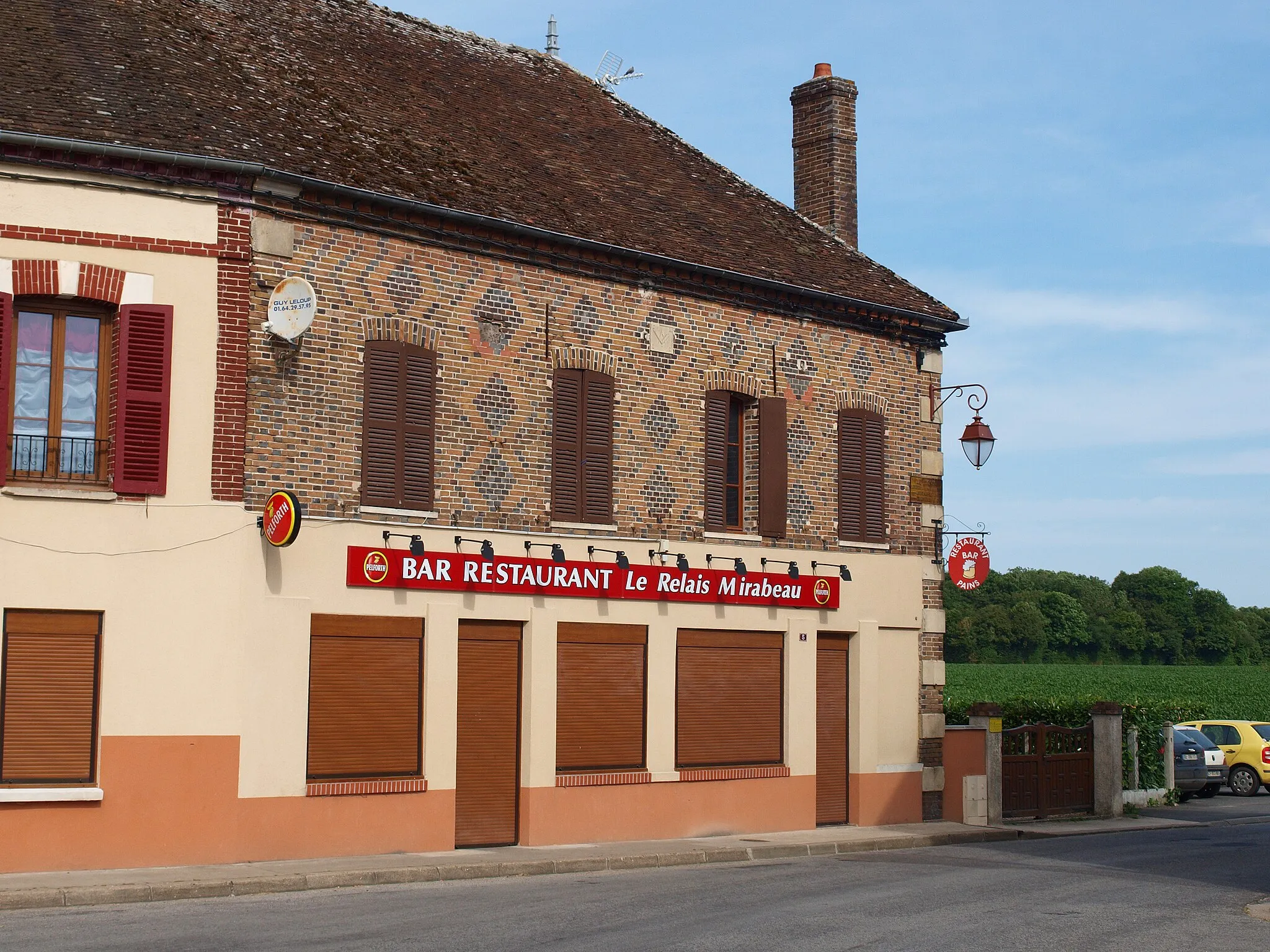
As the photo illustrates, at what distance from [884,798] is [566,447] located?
7.90 metres

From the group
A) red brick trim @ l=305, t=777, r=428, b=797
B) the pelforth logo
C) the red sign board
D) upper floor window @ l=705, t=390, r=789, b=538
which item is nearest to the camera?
red brick trim @ l=305, t=777, r=428, b=797

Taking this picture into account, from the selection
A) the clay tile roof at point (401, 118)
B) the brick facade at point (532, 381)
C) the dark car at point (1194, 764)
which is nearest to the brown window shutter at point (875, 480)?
the brick facade at point (532, 381)

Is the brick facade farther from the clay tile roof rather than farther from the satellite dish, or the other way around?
the clay tile roof

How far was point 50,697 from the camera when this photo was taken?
15.7 metres

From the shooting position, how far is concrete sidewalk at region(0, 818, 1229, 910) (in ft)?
46.3

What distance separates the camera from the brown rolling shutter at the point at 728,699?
2133 cm

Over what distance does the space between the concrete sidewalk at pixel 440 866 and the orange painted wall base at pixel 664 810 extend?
284 mm

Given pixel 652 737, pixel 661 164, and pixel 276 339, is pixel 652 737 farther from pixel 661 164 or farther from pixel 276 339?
pixel 661 164

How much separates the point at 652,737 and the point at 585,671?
147 cm

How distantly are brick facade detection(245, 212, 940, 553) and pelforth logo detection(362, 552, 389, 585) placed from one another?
0.63 meters

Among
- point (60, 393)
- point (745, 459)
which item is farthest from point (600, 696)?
point (60, 393)

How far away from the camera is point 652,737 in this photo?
68.1 feet

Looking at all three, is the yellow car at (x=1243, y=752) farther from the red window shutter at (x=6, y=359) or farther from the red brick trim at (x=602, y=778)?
the red window shutter at (x=6, y=359)

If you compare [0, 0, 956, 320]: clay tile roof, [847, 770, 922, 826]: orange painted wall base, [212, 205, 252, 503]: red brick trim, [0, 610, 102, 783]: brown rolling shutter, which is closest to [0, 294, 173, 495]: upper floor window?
[212, 205, 252, 503]: red brick trim
